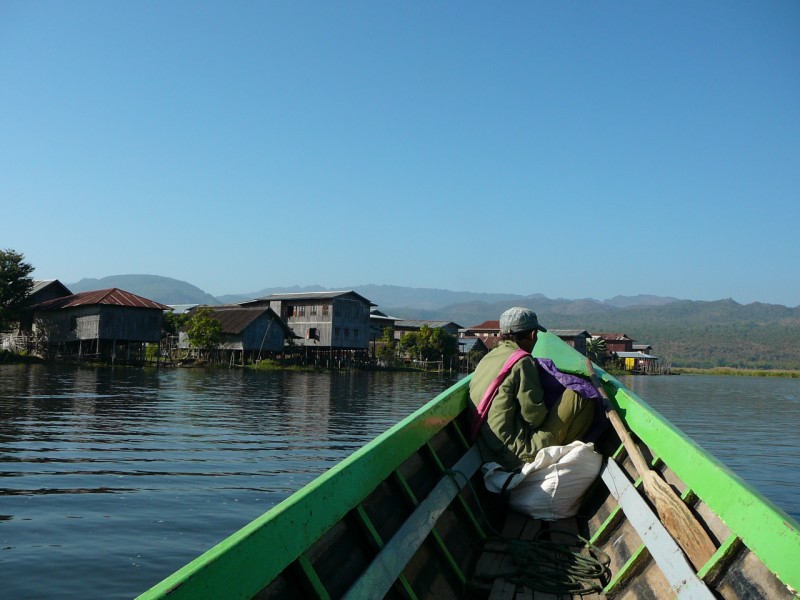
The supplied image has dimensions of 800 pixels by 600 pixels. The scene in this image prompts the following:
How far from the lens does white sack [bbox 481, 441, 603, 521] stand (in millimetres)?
4770

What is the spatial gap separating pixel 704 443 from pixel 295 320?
127 ft

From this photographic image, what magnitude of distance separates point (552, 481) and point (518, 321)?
129cm

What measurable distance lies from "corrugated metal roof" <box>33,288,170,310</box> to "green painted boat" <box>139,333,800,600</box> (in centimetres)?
3741

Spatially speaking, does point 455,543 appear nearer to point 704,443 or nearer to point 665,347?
point 704,443

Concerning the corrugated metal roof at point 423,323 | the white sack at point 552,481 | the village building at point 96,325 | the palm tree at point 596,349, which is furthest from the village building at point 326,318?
the white sack at point 552,481

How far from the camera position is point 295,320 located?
170 feet

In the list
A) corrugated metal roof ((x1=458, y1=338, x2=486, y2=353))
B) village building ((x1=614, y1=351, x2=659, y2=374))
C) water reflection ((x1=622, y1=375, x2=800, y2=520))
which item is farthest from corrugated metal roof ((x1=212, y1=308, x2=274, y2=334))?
village building ((x1=614, y1=351, x2=659, y2=374))

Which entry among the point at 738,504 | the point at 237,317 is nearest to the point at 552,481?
the point at 738,504

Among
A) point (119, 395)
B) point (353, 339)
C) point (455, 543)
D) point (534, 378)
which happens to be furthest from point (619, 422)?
point (353, 339)

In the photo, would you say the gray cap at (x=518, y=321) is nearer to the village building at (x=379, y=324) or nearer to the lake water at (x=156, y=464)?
the lake water at (x=156, y=464)

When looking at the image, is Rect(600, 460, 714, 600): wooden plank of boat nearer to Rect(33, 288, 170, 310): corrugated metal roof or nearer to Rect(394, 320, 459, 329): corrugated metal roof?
Rect(33, 288, 170, 310): corrugated metal roof

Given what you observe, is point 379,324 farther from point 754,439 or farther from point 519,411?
point 519,411

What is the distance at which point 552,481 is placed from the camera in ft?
15.7

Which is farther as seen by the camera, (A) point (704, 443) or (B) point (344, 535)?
(A) point (704, 443)
